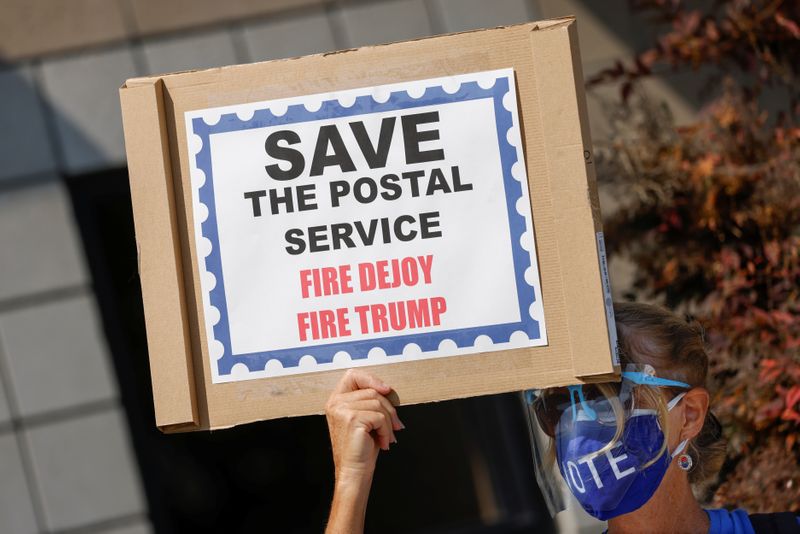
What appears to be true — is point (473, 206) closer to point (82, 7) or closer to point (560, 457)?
point (560, 457)

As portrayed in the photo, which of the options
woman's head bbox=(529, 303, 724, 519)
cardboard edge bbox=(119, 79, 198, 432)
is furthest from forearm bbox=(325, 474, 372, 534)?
woman's head bbox=(529, 303, 724, 519)

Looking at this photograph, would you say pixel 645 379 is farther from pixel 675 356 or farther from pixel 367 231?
pixel 367 231

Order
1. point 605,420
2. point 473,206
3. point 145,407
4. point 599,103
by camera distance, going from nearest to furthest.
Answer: point 473,206 < point 605,420 < point 599,103 < point 145,407

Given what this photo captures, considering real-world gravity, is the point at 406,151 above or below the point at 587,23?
below

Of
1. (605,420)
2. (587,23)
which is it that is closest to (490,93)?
Answer: (605,420)

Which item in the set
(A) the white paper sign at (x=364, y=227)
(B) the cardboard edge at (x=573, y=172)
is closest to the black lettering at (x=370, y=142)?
(A) the white paper sign at (x=364, y=227)

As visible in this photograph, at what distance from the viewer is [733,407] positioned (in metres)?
2.90

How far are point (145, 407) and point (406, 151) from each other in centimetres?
307

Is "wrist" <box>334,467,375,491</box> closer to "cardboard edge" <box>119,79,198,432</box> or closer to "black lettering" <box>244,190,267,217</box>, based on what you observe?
"cardboard edge" <box>119,79,198,432</box>

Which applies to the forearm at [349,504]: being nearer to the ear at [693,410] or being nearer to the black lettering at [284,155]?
the black lettering at [284,155]

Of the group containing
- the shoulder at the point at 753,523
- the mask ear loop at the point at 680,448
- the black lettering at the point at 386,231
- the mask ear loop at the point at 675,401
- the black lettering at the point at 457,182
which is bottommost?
the shoulder at the point at 753,523

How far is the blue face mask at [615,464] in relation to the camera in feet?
5.99

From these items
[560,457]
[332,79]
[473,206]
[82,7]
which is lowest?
[560,457]

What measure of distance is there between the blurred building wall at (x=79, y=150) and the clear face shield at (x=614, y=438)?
6.88ft
